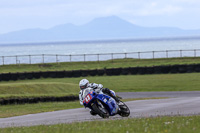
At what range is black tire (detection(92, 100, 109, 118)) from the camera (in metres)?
15.0

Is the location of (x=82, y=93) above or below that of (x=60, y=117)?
above

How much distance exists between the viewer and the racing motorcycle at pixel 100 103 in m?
14.8

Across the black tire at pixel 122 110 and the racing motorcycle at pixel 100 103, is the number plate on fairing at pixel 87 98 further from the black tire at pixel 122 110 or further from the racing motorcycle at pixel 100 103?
the black tire at pixel 122 110

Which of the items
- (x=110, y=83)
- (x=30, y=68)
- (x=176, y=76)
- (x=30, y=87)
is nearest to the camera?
(x=30, y=87)

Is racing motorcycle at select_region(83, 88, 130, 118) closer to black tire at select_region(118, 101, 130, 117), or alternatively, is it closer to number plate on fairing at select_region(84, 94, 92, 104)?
number plate on fairing at select_region(84, 94, 92, 104)

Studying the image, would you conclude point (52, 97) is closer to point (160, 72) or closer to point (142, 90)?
point (142, 90)

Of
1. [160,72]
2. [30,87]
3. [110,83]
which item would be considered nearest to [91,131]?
[30,87]

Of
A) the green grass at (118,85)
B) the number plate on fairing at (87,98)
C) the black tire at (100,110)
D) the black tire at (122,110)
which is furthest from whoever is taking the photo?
the green grass at (118,85)

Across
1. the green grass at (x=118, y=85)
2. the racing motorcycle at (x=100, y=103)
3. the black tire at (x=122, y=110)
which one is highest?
the racing motorcycle at (x=100, y=103)

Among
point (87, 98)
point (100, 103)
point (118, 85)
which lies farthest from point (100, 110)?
point (118, 85)

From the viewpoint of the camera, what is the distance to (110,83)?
39.7 metres

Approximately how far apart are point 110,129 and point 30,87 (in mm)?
20884

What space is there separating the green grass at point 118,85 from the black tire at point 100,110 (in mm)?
12998

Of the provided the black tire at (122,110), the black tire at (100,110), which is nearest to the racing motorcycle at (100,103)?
the black tire at (100,110)
